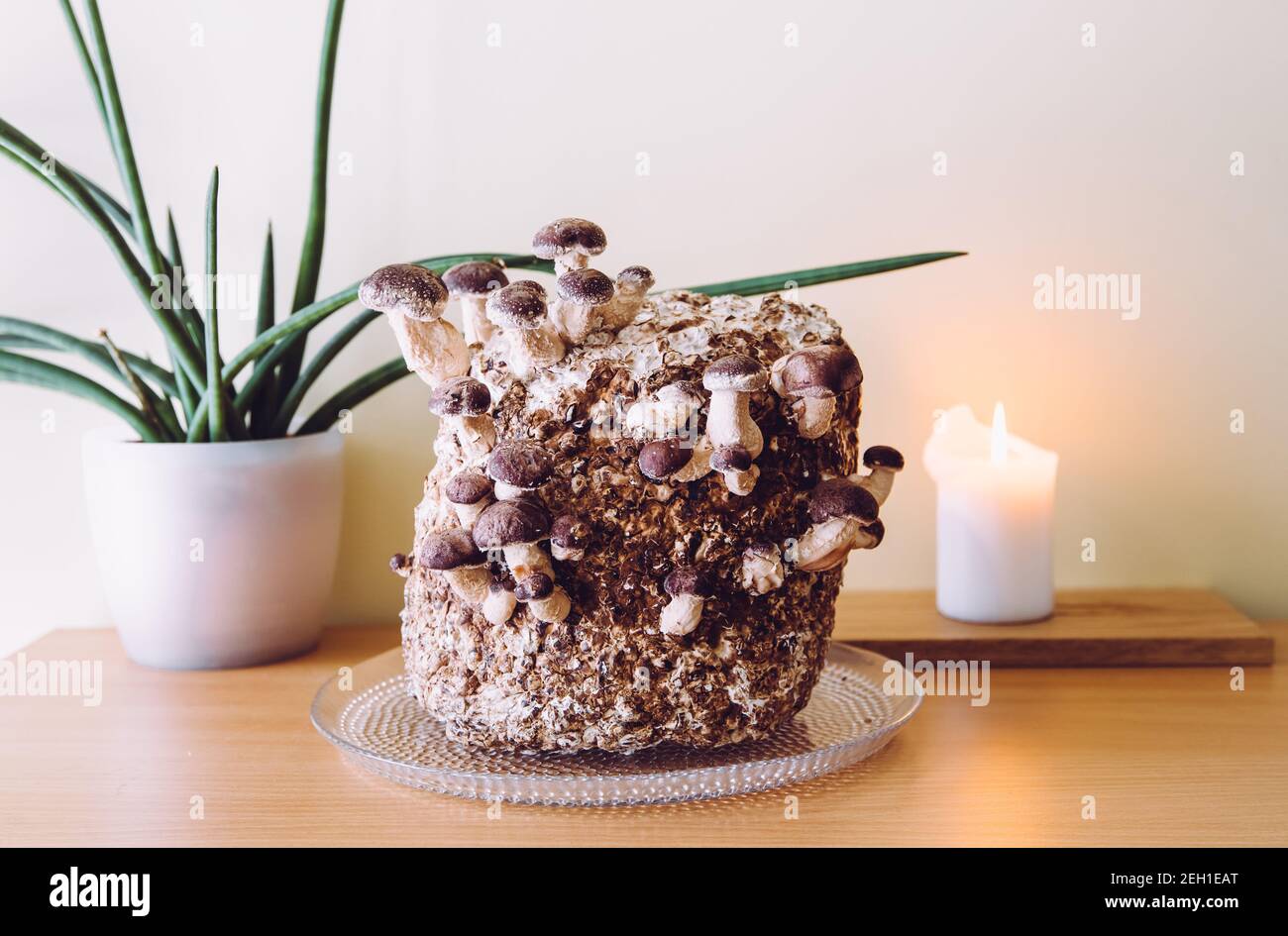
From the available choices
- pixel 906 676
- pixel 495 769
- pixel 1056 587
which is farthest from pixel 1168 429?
pixel 495 769

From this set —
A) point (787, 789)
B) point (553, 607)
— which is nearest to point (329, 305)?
point (553, 607)

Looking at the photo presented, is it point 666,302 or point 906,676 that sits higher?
point 666,302

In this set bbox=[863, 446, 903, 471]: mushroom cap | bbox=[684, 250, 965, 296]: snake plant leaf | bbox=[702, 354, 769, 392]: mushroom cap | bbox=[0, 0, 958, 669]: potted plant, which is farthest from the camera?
bbox=[0, 0, 958, 669]: potted plant

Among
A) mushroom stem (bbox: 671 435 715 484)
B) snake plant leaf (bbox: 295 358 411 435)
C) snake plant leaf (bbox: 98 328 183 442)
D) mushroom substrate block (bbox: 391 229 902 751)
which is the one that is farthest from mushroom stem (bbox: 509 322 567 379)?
snake plant leaf (bbox: 98 328 183 442)

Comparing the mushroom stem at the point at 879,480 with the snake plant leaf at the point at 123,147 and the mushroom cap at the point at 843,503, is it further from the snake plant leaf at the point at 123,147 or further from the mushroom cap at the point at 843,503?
the snake plant leaf at the point at 123,147

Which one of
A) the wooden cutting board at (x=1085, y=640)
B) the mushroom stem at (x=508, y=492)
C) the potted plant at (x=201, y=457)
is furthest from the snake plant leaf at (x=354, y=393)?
the wooden cutting board at (x=1085, y=640)

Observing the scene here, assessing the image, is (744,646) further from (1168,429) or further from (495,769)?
(1168,429)

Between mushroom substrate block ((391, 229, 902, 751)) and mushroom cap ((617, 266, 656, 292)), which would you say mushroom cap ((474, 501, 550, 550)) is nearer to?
mushroom substrate block ((391, 229, 902, 751))
